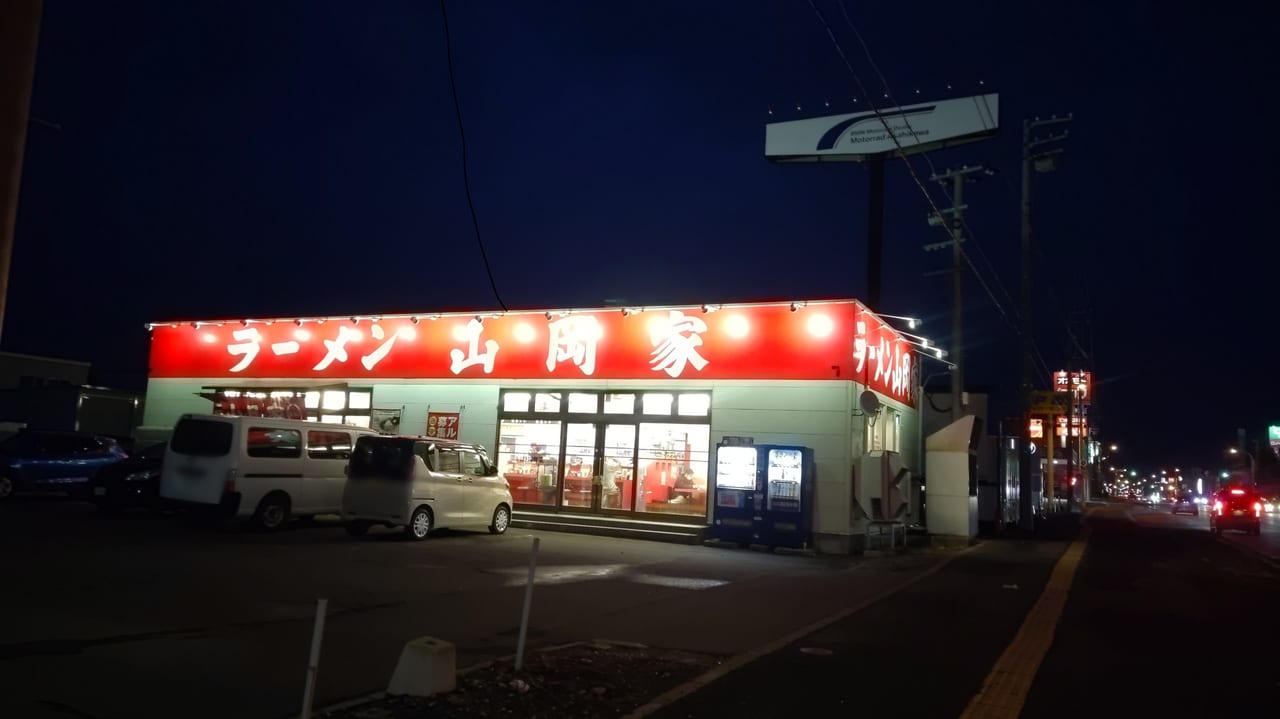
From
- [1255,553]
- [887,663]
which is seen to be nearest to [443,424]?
[887,663]

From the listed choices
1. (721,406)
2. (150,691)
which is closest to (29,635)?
(150,691)

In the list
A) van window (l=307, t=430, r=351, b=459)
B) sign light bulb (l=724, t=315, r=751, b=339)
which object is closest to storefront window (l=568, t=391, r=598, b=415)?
sign light bulb (l=724, t=315, r=751, b=339)

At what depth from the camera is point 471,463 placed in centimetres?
1712

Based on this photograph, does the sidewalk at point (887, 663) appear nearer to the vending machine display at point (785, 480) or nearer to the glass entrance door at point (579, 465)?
the vending machine display at point (785, 480)

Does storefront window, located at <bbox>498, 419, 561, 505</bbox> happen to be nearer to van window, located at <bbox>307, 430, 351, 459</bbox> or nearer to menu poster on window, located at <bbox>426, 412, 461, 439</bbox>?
menu poster on window, located at <bbox>426, 412, 461, 439</bbox>

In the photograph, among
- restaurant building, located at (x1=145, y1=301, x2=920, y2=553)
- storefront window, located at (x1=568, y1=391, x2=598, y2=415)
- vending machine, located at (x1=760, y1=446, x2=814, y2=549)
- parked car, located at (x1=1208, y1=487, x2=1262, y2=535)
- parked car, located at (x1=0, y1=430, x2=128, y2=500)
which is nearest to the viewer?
vending machine, located at (x1=760, y1=446, x2=814, y2=549)

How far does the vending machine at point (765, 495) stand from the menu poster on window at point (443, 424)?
23.9 ft

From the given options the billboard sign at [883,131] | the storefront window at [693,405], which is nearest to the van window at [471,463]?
the storefront window at [693,405]

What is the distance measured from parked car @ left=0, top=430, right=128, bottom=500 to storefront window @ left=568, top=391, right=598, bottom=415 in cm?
995

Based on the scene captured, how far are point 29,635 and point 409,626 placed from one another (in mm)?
3009

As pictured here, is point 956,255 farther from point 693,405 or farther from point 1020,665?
point 1020,665

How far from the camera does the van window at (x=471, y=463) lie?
55.5ft

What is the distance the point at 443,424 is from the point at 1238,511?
28315 mm

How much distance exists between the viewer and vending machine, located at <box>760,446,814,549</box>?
17.3 metres
